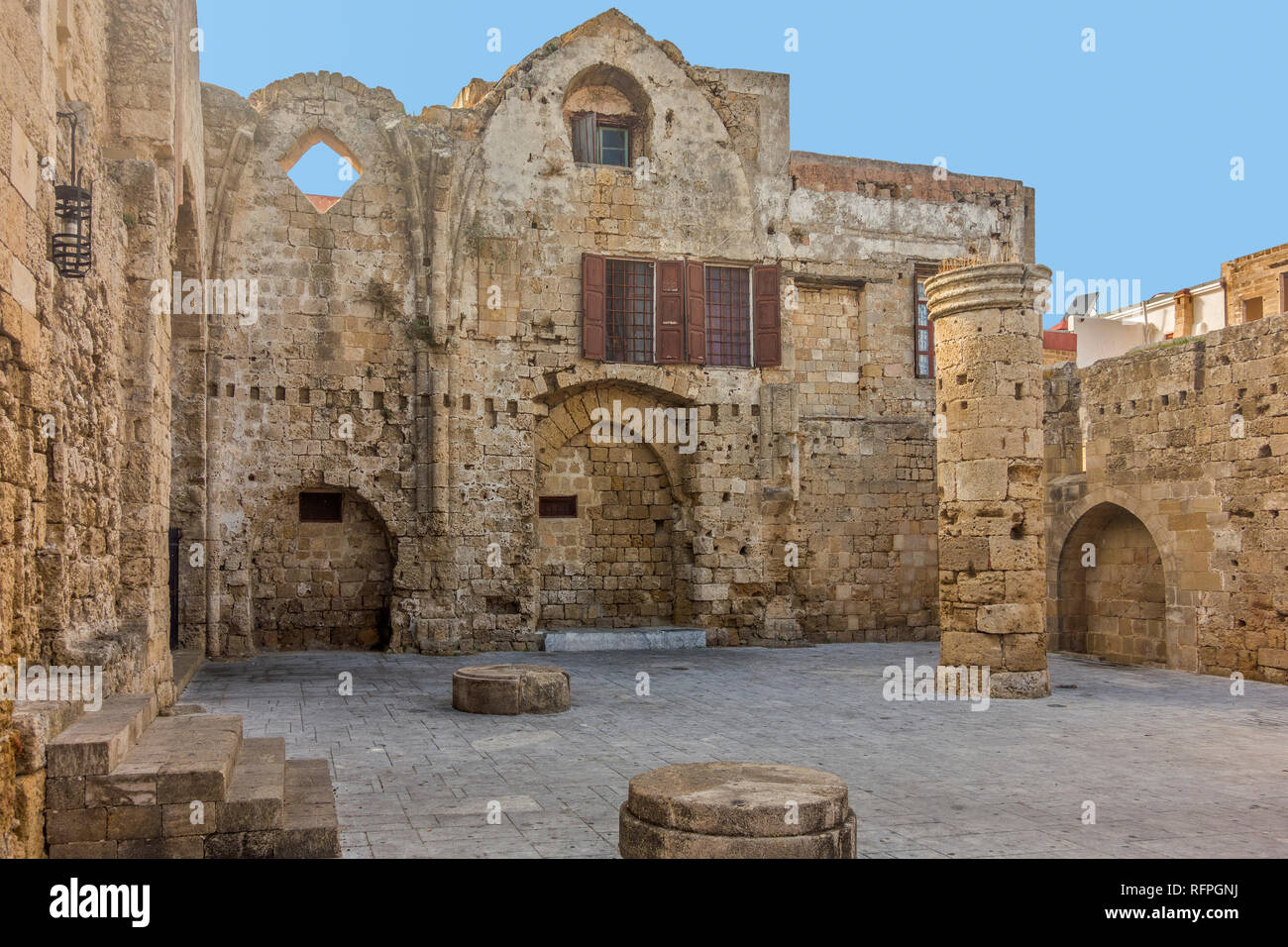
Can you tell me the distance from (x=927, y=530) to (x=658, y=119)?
8.57 meters

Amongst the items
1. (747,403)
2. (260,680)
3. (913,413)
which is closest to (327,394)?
(260,680)

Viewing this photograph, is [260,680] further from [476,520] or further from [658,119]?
[658,119]

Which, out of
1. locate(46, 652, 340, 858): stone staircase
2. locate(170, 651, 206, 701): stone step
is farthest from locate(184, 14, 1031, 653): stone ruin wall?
locate(46, 652, 340, 858): stone staircase

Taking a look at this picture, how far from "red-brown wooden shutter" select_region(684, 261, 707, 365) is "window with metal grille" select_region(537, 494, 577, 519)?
3.13 m

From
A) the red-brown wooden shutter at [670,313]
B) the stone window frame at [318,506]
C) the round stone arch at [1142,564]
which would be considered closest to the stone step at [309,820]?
the stone window frame at [318,506]

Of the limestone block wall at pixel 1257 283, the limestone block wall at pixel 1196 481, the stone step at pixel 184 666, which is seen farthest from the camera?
the limestone block wall at pixel 1257 283

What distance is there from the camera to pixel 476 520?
56.3ft

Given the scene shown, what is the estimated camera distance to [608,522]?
18641 millimetres

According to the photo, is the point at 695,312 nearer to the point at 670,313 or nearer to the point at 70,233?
the point at 670,313

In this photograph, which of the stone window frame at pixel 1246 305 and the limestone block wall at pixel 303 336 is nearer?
the limestone block wall at pixel 303 336

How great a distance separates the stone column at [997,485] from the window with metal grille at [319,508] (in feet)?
30.3

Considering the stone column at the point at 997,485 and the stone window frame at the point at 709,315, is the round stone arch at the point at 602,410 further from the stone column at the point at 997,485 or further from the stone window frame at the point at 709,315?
the stone column at the point at 997,485

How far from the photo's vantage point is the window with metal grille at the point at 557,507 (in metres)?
18.3

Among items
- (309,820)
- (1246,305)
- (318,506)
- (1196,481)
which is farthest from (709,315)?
(309,820)
